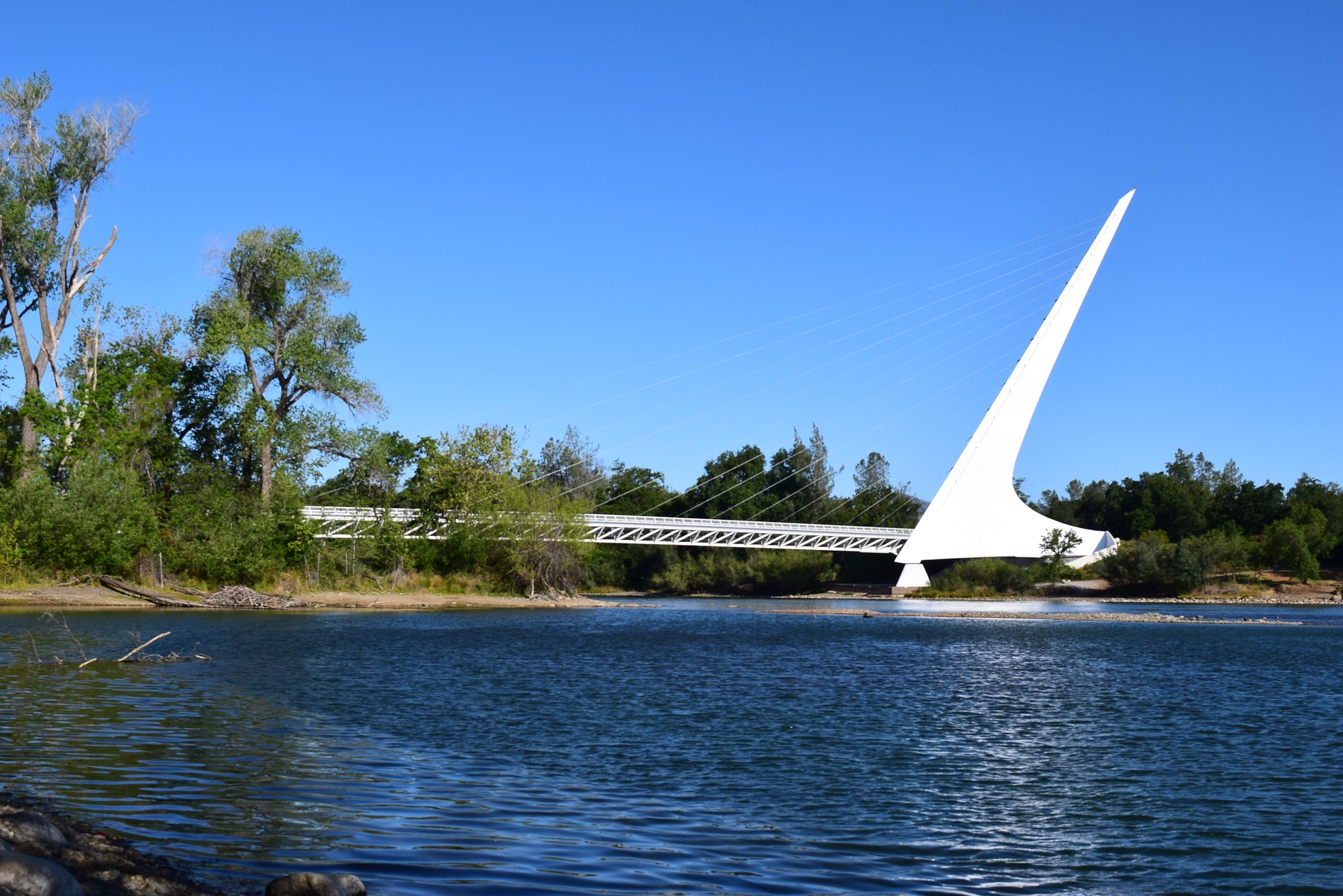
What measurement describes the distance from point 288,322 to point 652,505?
48.5 metres

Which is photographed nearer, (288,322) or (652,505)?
(288,322)

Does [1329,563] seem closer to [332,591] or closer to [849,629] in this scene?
[849,629]

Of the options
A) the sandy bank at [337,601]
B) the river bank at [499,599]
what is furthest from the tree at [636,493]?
the sandy bank at [337,601]

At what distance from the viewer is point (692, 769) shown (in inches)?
432

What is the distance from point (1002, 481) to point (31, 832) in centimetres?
6904

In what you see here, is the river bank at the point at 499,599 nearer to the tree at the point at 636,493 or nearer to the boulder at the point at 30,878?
the tree at the point at 636,493

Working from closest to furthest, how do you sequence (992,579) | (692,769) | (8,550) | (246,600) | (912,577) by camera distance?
(692,769)
(8,550)
(246,600)
(992,579)
(912,577)

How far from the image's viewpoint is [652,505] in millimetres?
90250

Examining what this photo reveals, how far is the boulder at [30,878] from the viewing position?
477cm

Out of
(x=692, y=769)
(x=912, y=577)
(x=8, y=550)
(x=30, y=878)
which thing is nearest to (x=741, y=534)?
(x=912, y=577)

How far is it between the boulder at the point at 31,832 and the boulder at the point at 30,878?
1314 millimetres

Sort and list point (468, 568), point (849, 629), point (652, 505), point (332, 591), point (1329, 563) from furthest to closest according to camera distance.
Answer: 1. point (652, 505)
2. point (1329, 563)
3. point (468, 568)
4. point (332, 591)
5. point (849, 629)

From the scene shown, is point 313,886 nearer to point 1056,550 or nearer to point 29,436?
point 29,436

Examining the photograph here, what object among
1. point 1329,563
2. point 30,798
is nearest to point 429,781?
point 30,798
